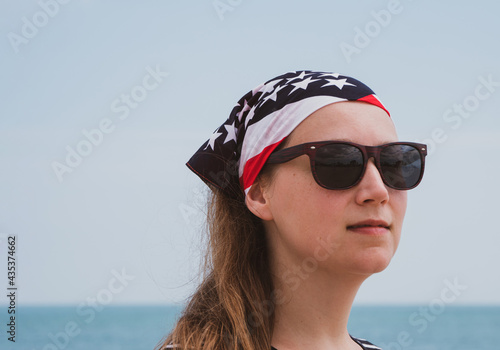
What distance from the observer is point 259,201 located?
2.95 meters

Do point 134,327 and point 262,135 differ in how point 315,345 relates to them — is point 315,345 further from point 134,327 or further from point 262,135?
point 134,327

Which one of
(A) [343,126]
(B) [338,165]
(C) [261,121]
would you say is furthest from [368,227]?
(C) [261,121]

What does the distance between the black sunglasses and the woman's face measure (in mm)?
34

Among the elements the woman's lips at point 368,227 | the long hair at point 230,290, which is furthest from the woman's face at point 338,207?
the long hair at point 230,290

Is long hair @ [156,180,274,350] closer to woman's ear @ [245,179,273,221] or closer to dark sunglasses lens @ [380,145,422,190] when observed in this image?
woman's ear @ [245,179,273,221]

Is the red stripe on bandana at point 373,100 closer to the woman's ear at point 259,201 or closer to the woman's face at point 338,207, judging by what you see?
the woman's face at point 338,207

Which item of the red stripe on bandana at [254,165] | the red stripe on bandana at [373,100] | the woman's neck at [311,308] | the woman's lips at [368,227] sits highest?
the red stripe on bandana at [373,100]

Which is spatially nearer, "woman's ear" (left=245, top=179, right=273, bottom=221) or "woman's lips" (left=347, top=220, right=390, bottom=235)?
"woman's lips" (left=347, top=220, right=390, bottom=235)

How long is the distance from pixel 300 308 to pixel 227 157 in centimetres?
86

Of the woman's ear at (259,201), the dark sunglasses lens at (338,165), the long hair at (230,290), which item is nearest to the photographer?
the dark sunglasses lens at (338,165)

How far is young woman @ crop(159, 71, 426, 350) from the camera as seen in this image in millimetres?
2658

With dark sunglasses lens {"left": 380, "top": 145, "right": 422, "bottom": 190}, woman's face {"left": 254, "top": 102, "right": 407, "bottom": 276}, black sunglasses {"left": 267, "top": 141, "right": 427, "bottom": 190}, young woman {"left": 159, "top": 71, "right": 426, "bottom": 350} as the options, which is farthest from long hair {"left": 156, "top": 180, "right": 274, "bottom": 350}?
dark sunglasses lens {"left": 380, "top": 145, "right": 422, "bottom": 190}

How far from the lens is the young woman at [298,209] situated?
2.66 m

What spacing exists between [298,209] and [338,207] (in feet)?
0.61
